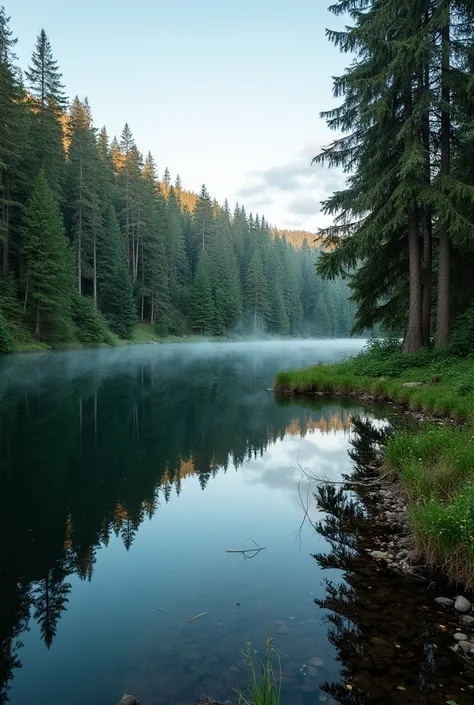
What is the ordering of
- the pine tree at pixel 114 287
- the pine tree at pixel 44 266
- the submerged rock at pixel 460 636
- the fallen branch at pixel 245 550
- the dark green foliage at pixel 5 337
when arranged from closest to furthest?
the submerged rock at pixel 460 636, the fallen branch at pixel 245 550, the dark green foliage at pixel 5 337, the pine tree at pixel 44 266, the pine tree at pixel 114 287

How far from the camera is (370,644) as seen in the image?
151 inches

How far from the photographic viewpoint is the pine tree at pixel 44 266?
34.9 m

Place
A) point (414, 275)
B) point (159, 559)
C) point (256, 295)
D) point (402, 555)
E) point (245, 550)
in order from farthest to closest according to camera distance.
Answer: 1. point (256, 295)
2. point (414, 275)
3. point (245, 550)
4. point (159, 559)
5. point (402, 555)

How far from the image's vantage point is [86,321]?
141 ft

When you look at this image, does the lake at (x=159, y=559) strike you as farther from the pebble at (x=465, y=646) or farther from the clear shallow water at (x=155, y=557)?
the pebble at (x=465, y=646)

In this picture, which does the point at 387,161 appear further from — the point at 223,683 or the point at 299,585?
the point at 223,683

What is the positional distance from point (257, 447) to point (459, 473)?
581 cm

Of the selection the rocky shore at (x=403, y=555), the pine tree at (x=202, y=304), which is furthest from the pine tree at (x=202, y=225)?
the rocky shore at (x=403, y=555)

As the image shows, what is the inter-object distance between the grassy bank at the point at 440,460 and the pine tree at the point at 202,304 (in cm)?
5078

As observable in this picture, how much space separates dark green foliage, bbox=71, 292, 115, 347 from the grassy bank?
3207 centimetres

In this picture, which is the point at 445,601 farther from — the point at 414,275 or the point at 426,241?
the point at 426,241

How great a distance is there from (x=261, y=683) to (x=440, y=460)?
14.8 feet

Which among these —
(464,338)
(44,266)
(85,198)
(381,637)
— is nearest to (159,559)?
(381,637)

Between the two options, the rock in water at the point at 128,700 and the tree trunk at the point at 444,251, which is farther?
the tree trunk at the point at 444,251
